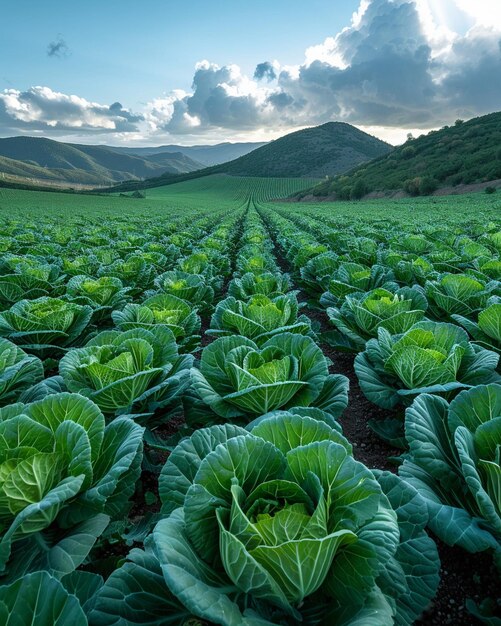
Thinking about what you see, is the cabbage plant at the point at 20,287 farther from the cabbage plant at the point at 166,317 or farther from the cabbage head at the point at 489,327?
the cabbage head at the point at 489,327

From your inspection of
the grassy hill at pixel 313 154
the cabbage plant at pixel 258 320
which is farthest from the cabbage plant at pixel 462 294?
the grassy hill at pixel 313 154

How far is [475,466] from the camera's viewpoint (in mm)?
1755

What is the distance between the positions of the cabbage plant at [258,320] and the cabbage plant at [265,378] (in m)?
0.63

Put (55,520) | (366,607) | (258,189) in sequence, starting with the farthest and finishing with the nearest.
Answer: (258,189) < (55,520) < (366,607)

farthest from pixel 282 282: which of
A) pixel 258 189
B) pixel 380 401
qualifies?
pixel 258 189

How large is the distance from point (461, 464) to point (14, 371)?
8.31 feet

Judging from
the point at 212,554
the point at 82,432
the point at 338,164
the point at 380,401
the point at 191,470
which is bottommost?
the point at 380,401

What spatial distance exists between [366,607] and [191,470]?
719mm

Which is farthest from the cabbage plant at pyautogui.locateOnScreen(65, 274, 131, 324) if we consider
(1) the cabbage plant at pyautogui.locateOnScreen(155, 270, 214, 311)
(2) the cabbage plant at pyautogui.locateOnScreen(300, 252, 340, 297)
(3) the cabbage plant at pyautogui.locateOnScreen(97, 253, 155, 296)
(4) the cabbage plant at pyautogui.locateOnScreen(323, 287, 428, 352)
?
(2) the cabbage plant at pyautogui.locateOnScreen(300, 252, 340, 297)

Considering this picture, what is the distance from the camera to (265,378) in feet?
7.75

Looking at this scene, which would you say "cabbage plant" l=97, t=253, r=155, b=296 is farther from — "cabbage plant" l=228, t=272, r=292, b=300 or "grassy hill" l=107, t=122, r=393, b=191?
"grassy hill" l=107, t=122, r=393, b=191

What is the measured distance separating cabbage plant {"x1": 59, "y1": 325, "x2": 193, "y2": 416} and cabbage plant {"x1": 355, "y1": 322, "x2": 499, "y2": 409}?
138cm

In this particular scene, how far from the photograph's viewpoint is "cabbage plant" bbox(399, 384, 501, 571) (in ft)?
5.38

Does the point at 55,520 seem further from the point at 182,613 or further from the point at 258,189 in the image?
the point at 258,189
